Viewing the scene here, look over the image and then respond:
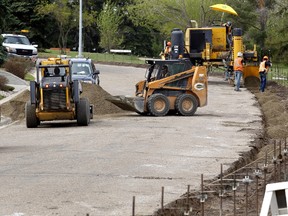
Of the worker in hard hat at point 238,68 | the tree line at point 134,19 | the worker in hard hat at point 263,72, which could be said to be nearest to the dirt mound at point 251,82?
the worker in hard hat at point 238,68

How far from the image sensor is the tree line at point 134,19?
230 ft

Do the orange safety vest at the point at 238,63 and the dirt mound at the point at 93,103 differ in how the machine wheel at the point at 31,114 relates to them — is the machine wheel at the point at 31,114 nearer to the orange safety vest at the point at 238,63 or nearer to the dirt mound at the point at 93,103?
the dirt mound at the point at 93,103

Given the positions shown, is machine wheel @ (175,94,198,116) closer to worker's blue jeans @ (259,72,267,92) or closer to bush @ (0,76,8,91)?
bush @ (0,76,8,91)

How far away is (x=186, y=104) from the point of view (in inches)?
1157

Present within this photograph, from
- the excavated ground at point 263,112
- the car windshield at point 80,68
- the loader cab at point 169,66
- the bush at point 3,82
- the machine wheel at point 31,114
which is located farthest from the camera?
the bush at point 3,82

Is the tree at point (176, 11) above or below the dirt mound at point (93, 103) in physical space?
above

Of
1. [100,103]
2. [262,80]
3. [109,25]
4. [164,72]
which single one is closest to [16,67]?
[262,80]

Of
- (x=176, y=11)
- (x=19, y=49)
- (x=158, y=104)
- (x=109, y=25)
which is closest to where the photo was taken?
(x=158, y=104)

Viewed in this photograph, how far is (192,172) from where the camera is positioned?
1645 centimetres

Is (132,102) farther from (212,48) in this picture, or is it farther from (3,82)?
(212,48)

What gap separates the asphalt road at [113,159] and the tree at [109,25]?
53550 millimetres

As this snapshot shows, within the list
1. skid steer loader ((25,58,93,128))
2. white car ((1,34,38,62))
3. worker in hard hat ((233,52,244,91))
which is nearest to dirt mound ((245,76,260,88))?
worker in hard hat ((233,52,244,91))

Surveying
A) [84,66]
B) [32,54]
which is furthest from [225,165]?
[32,54]

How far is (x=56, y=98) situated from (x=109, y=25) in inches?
2296
